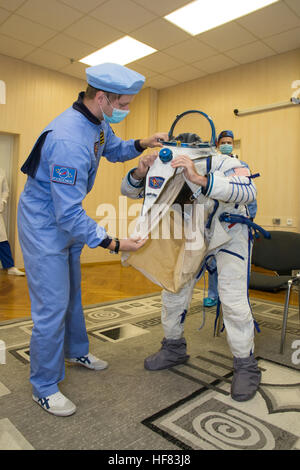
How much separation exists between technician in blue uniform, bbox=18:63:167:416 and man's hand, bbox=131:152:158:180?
249 millimetres

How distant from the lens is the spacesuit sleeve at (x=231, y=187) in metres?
1.60

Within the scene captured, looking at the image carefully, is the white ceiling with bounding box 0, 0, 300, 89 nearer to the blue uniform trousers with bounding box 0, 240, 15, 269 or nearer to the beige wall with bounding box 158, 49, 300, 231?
the beige wall with bounding box 158, 49, 300, 231

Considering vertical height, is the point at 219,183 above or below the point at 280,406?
above

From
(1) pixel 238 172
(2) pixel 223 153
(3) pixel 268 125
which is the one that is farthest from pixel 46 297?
(3) pixel 268 125

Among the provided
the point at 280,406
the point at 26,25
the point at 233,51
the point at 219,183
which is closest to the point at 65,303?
the point at 219,183

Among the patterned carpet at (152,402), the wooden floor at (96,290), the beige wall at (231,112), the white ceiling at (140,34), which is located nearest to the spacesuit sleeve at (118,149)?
the patterned carpet at (152,402)

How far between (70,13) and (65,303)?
380cm

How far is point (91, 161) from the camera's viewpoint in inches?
66.3

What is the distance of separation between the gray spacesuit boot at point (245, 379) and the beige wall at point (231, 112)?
10.9 feet

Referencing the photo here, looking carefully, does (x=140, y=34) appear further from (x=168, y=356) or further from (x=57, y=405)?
(x=57, y=405)

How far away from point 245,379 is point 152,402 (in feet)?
1.62

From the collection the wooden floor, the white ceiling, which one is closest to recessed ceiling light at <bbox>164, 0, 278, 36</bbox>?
the white ceiling

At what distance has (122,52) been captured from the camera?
5.05m

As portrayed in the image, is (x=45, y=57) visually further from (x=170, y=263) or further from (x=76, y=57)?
(x=170, y=263)
